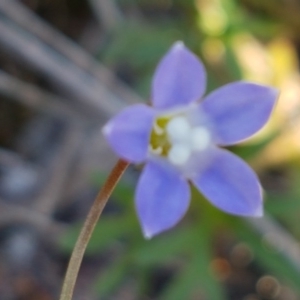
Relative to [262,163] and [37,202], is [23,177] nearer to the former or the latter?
[37,202]

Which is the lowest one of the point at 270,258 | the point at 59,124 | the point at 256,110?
the point at 270,258

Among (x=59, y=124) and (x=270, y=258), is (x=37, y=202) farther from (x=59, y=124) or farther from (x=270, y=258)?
(x=270, y=258)

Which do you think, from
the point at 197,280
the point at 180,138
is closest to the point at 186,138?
the point at 180,138

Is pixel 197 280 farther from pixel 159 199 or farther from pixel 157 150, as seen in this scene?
pixel 159 199

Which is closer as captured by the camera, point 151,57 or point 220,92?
point 220,92

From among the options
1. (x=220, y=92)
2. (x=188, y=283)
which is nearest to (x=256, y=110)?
(x=220, y=92)

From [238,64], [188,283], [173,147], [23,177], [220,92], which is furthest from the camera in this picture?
[23,177]

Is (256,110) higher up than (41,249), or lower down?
higher up

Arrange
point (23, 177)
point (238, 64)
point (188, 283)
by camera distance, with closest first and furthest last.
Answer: point (188, 283), point (238, 64), point (23, 177)
